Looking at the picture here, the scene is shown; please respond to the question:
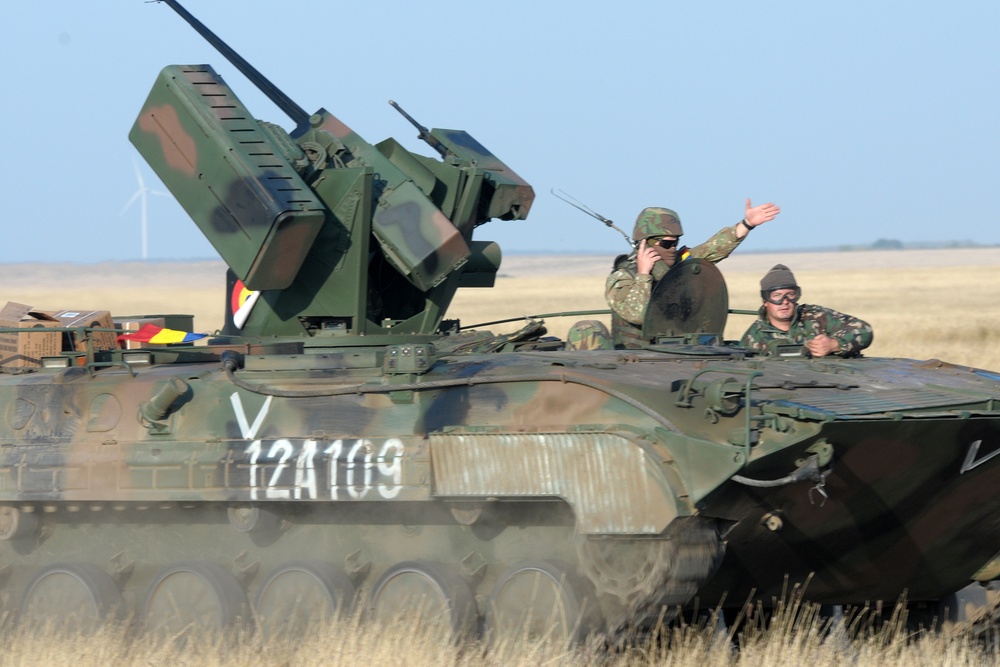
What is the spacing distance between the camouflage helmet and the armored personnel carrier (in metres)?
0.63

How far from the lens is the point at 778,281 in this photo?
10.8 m

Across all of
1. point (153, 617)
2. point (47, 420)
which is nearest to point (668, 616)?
point (153, 617)

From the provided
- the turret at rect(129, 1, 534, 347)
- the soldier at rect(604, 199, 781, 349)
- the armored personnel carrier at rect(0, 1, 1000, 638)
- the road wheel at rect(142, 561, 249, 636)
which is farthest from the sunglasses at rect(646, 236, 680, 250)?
the road wheel at rect(142, 561, 249, 636)

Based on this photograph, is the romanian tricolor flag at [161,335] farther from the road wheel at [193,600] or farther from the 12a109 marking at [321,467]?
the 12a109 marking at [321,467]

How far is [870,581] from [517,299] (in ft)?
168

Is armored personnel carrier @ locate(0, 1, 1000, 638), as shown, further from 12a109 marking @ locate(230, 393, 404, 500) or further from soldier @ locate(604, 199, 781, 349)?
soldier @ locate(604, 199, 781, 349)

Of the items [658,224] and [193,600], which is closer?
[193,600]

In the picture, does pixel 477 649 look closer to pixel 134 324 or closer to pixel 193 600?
pixel 193 600

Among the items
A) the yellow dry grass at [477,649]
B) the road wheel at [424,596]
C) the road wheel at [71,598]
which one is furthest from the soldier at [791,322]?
the road wheel at [71,598]

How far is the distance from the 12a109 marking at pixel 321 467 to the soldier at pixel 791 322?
2.89 m

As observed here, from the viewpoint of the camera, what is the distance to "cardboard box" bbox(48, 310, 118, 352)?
1154cm

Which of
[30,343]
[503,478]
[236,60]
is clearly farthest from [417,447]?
[236,60]

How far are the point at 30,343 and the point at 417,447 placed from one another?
13.0 ft

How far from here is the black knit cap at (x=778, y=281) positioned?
10.7 meters
